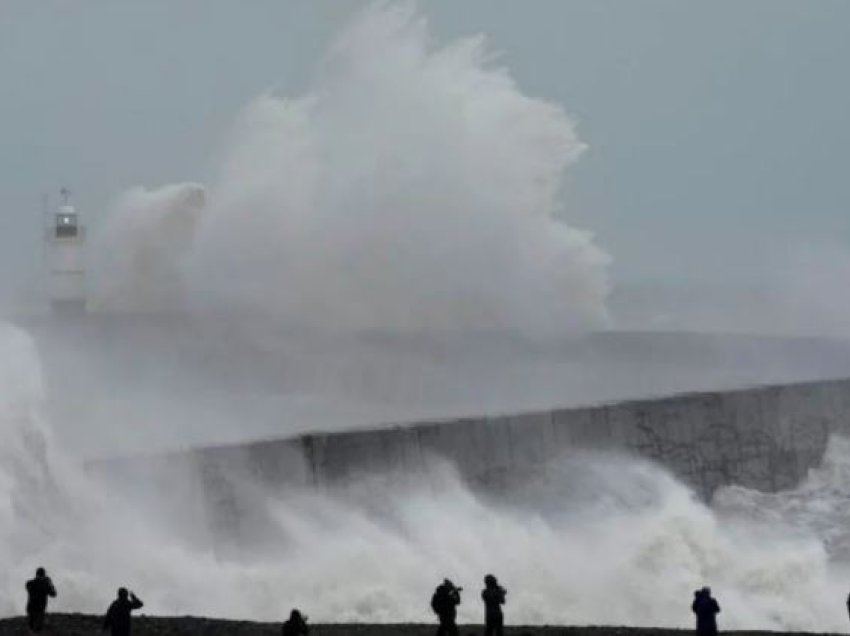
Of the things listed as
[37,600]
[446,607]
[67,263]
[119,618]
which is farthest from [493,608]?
[67,263]

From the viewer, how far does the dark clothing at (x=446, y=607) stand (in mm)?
11688

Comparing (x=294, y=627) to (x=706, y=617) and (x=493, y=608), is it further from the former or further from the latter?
(x=706, y=617)

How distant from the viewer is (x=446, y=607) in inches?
460

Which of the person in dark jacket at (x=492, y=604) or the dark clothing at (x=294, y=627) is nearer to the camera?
the dark clothing at (x=294, y=627)

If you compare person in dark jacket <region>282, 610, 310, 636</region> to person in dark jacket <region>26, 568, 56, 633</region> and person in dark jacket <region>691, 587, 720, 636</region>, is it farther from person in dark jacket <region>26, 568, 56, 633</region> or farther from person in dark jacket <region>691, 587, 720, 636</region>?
person in dark jacket <region>691, 587, 720, 636</region>

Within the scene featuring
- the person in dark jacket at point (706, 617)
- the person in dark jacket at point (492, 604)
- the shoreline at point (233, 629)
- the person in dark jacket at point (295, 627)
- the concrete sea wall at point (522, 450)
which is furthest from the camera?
the concrete sea wall at point (522, 450)

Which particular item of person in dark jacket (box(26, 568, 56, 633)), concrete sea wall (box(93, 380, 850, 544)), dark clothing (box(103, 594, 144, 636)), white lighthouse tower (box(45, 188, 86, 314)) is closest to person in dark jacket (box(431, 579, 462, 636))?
dark clothing (box(103, 594, 144, 636))

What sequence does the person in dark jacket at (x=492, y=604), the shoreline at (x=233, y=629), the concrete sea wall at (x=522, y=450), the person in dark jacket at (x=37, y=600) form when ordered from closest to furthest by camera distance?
1. the person in dark jacket at (x=492, y=604)
2. the person in dark jacket at (x=37, y=600)
3. the shoreline at (x=233, y=629)
4. the concrete sea wall at (x=522, y=450)

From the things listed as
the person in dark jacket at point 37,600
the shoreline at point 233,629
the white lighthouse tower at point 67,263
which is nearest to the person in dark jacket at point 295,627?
the shoreline at point 233,629

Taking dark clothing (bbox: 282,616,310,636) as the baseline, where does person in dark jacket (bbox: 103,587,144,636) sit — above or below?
above

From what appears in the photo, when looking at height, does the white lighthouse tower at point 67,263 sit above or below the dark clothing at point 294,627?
above

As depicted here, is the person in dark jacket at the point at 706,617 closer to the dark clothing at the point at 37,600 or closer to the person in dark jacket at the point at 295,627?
the person in dark jacket at the point at 295,627

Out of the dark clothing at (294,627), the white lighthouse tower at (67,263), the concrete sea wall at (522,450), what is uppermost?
the white lighthouse tower at (67,263)

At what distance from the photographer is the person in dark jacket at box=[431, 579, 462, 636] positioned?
11688 mm
